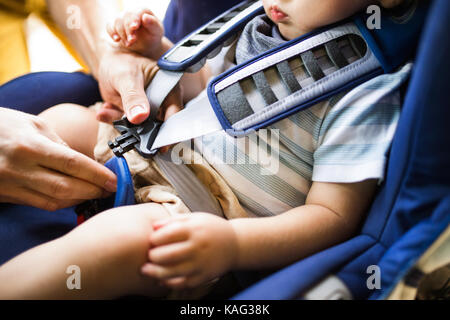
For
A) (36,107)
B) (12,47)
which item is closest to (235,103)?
(36,107)

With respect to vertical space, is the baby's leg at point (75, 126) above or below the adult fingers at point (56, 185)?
above

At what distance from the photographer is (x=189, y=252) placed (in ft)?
1.52

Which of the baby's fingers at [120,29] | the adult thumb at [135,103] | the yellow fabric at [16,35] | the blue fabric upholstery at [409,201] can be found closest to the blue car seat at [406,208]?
the blue fabric upholstery at [409,201]

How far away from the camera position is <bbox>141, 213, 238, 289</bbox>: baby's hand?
0.46m

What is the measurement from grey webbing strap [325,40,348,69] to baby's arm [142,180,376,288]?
20cm

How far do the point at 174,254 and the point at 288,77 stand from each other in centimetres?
33

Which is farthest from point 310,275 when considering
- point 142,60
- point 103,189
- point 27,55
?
point 27,55

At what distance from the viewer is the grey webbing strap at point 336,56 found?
1.86 ft

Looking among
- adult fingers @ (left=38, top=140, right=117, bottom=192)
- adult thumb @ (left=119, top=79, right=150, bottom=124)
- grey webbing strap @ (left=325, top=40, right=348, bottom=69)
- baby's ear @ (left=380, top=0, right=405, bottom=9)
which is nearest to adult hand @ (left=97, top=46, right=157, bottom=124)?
adult thumb @ (left=119, top=79, right=150, bottom=124)

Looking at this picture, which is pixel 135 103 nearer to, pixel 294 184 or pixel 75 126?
pixel 75 126

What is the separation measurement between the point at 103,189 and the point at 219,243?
26cm

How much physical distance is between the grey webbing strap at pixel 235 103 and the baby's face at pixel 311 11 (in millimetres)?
147

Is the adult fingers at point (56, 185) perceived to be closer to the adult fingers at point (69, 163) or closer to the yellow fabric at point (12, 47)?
the adult fingers at point (69, 163)

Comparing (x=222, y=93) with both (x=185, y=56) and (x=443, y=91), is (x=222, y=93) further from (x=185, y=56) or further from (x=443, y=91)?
(x=443, y=91)
